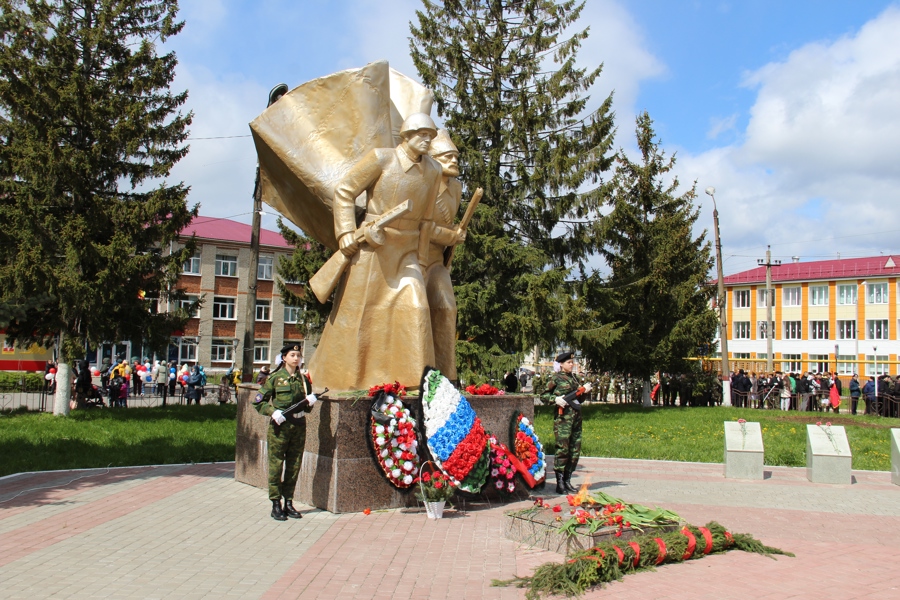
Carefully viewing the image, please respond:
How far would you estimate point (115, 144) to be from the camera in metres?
18.0

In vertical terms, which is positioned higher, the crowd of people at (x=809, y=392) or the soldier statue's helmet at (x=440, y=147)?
the soldier statue's helmet at (x=440, y=147)

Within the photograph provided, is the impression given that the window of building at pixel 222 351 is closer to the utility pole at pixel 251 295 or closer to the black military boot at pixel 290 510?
the utility pole at pixel 251 295

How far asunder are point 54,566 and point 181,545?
93cm

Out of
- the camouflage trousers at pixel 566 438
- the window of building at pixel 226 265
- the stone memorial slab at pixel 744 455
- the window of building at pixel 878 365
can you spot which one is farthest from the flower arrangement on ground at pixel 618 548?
the window of building at pixel 878 365

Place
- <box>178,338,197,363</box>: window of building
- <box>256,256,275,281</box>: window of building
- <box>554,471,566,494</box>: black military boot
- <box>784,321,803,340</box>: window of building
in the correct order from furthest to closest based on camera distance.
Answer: <box>784,321,803,340</box>: window of building, <box>256,256,275,281</box>: window of building, <box>178,338,197,363</box>: window of building, <box>554,471,566,494</box>: black military boot

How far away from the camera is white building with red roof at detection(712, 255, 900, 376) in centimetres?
4303

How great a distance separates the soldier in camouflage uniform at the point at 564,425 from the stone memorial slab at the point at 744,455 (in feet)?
10.1

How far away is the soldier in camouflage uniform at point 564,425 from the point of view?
8523mm

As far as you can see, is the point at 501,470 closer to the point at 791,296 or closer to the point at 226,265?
the point at 226,265

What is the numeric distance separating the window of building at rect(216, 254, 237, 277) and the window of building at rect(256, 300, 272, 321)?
2.13 m

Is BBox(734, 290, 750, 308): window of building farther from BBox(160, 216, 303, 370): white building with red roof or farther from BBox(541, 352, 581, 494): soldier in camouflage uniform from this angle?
BBox(541, 352, 581, 494): soldier in camouflage uniform

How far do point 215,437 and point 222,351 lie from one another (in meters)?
26.2

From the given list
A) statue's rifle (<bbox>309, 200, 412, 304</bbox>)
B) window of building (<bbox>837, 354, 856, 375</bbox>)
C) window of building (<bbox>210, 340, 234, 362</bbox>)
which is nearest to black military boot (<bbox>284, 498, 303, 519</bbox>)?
statue's rifle (<bbox>309, 200, 412, 304</bbox>)

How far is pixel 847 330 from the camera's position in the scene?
4491 centimetres
